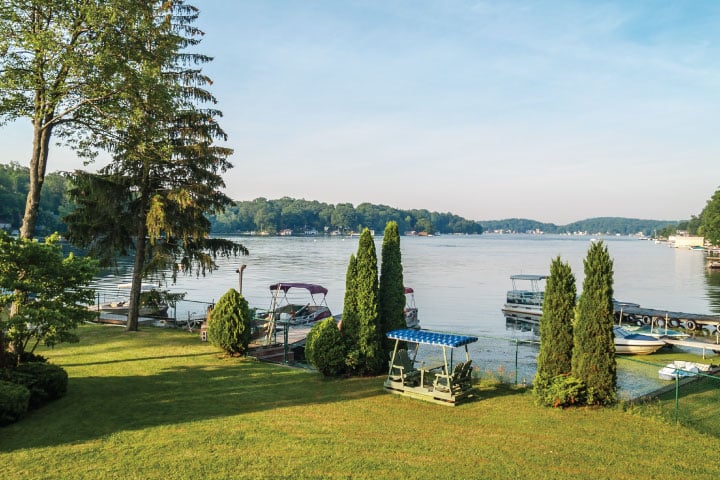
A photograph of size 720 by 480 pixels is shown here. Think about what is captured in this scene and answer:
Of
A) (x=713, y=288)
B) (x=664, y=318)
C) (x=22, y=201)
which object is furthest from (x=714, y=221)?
(x=22, y=201)

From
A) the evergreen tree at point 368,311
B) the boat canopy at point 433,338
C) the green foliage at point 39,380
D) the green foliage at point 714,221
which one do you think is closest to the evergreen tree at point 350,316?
the evergreen tree at point 368,311

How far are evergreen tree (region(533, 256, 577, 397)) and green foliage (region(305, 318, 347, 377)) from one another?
5.15m

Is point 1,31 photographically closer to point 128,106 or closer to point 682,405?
point 128,106

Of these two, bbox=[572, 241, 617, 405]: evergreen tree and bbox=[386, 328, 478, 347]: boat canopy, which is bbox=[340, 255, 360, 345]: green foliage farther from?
bbox=[572, 241, 617, 405]: evergreen tree

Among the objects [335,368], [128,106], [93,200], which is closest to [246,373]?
[335,368]

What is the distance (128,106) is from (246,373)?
900 centimetres

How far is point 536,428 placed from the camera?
32.2 feet

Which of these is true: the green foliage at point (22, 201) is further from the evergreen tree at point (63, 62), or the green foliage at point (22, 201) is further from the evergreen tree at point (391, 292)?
the evergreen tree at point (391, 292)

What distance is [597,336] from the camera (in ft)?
36.4

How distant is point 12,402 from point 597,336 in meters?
12.1

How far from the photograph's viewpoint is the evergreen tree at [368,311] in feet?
45.1

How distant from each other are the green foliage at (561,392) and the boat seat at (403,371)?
2939 mm

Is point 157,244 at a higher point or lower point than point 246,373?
higher

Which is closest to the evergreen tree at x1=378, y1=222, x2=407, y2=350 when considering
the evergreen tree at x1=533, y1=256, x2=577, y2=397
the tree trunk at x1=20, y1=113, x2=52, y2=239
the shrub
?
the evergreen tree at x1=533, y1=256, x2=577, y2=397
